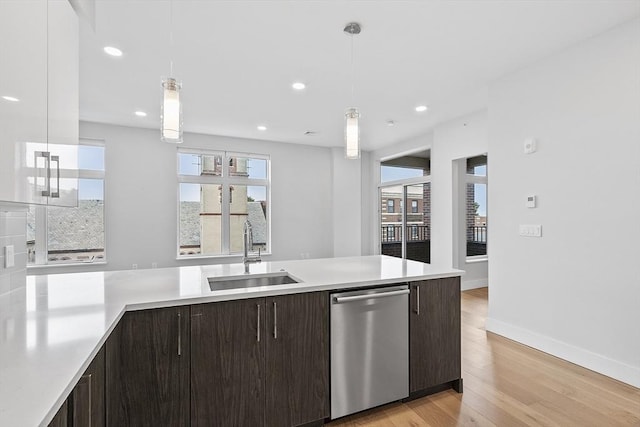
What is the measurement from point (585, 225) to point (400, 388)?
2.13m

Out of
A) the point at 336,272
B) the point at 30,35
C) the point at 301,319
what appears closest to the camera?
the point at 30,35

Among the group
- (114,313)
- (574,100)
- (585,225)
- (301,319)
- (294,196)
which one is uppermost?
(574,100)

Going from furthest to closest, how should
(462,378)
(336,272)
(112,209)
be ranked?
(112,209), (462,378), (336,272)

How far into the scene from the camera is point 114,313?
53.2 inches

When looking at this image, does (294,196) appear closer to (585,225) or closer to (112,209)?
(112,209)

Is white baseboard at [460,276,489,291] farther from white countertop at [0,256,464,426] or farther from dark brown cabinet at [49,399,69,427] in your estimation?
dark brown cabinet at [49,399,69,427]

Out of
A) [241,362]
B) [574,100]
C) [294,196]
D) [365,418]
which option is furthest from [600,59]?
[294,196]

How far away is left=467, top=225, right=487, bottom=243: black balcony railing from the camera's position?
564 centimetres

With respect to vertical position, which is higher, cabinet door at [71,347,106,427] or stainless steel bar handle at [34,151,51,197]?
stainless steel bar handle at [34,151,51,197]

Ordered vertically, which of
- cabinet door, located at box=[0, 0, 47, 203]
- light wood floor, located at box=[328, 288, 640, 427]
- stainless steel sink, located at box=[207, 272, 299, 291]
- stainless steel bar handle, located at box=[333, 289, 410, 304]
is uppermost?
cabinet door, located at box=[0, 0, 47, 203]

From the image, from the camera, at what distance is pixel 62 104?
1416mm

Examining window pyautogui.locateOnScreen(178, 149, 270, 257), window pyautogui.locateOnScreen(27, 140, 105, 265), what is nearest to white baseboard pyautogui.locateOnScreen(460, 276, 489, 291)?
window pyautogui.locateOnScreen(178, 149, 270, 257)

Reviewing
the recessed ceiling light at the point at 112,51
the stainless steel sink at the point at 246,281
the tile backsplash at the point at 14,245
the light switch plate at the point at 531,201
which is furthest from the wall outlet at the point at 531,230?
the recessed ceiling light at the point at 112,51

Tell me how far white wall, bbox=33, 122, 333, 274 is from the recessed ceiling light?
8.89 feet
